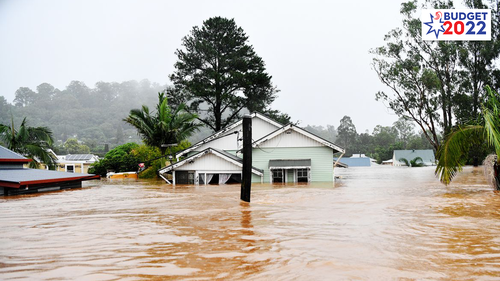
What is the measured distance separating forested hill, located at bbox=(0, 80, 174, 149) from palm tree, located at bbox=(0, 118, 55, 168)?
2717 inches

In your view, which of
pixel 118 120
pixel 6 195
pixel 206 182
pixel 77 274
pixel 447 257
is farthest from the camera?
pixel 118 120

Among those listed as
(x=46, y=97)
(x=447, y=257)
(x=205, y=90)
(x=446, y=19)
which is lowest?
(x=447, y=257)

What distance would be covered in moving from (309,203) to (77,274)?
10547 mm

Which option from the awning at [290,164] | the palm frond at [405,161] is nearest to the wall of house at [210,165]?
the awning at [290,164]

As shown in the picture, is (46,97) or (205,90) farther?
(46,97)

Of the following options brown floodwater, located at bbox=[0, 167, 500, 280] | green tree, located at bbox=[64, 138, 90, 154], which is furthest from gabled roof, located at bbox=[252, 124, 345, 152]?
green tree, located at bbox=[64, 138, 90, 154]

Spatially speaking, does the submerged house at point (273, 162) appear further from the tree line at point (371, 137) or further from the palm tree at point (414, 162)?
the tree line at point (371, 137)

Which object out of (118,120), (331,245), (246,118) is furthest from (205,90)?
(118,120)

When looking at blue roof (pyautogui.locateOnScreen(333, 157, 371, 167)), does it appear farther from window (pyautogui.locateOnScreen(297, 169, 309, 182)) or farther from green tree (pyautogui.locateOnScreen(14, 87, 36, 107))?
green tree (pyautogui.locateOnScreen(14, 87, 36, 107))

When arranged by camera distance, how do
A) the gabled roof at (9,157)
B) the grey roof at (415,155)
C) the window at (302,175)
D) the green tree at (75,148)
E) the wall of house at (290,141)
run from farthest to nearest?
the green tree at (75,148)
the grey roof at (415,155)
the wall of house at (290,141)
the window at (302,175)
the gabled roof at (9,157)

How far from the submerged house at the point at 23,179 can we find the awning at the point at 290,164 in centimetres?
1226

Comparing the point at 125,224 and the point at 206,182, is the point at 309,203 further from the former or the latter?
the point at 206,182

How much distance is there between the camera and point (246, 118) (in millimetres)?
16016

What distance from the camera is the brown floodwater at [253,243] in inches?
237
